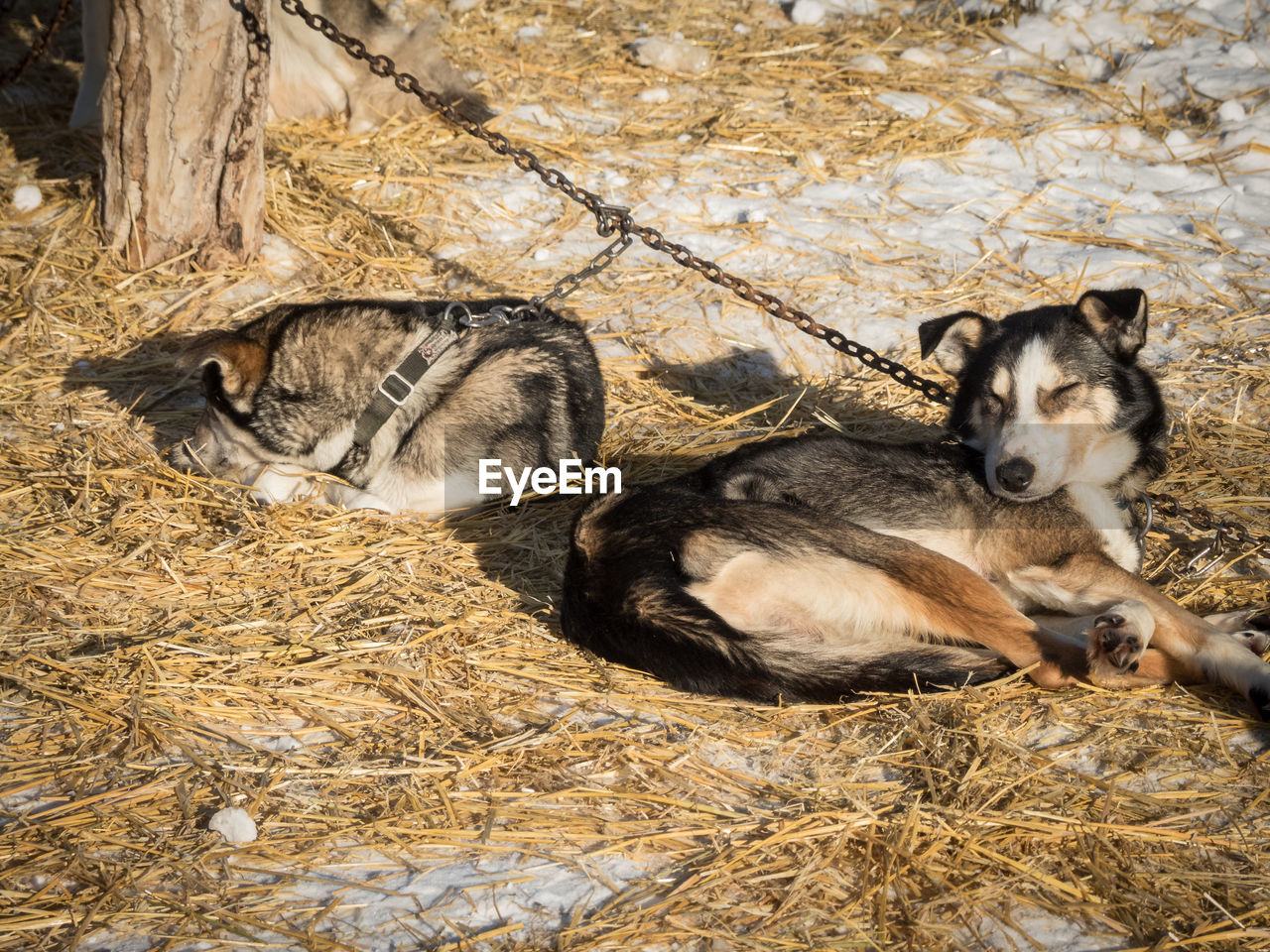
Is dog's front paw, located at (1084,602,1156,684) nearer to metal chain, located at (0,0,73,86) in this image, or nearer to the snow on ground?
the snow on ground

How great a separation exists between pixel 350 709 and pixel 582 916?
1140 mm

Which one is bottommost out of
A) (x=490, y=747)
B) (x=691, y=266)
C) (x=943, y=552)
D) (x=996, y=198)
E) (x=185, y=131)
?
(x=490, y=747)

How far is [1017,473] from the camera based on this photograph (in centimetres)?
376

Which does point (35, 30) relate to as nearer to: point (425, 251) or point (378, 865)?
point (425, 251)

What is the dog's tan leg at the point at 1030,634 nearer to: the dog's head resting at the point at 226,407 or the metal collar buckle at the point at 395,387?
the metal collar buckle at the point at 395,387

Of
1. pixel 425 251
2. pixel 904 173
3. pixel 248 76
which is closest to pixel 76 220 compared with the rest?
pixel 248 76

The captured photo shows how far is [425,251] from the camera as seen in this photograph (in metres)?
6.42

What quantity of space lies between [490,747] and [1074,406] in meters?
2.49

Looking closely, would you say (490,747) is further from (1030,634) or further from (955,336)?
(955,336)

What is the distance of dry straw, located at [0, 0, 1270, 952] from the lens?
252 centimetres

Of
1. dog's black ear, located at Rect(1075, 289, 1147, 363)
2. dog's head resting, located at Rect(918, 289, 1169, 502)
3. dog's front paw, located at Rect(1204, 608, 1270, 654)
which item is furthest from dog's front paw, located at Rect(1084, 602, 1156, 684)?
dog's black ear, located at Rect(1075, 289, 1147, 363)

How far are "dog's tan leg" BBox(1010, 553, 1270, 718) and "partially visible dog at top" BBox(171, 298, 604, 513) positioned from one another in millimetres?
2116

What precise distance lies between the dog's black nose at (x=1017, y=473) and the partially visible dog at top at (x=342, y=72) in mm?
5191

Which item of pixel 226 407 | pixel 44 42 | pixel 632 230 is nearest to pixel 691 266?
pixel 632 230
